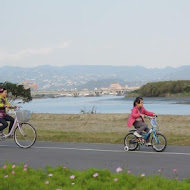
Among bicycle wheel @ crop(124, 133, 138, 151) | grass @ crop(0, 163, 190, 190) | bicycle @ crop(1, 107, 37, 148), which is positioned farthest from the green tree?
grass @ crop(0, 163, 190, 190)

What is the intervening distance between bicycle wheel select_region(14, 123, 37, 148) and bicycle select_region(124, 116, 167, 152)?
8.75 ft

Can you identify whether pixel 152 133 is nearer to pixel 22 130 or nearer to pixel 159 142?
pixel 159 142

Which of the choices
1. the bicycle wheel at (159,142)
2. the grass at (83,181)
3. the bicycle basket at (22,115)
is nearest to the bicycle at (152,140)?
the bicycle wheel at (159,142)

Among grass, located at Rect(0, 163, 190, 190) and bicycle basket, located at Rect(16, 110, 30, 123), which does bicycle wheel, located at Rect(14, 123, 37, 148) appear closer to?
bicycle basket, located at Rect(16, 110, 30, 123)

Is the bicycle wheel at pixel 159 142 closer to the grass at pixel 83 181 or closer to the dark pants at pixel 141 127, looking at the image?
the dark pants at pixel 141 127

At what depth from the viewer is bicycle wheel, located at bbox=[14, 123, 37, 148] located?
12906 millimetres

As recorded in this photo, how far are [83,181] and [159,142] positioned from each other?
4.82m

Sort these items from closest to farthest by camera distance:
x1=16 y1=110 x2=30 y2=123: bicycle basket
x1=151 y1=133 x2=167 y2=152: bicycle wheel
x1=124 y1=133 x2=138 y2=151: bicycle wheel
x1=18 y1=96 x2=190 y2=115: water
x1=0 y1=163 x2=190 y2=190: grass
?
1. x1=0 y1=163 x2=190 y2=190: grass
2. x1=151 y1=133 x2=167 y2=152: bicycle wheel
3. x1=124 y1=133 x2=138 y2=151: bicycle wheel
4. x1=16 y1=110 x2=30 y2=123: bicycle basket
5. x1=18 y1=96 x2=190 y2=115: water

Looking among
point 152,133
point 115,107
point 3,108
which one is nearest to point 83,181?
point 152,133

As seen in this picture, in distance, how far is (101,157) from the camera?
35.6 ft

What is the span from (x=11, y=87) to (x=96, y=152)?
129 feet

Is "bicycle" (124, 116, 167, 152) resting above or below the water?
above

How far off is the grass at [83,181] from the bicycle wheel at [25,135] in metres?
4.80

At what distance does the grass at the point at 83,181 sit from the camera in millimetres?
6754
